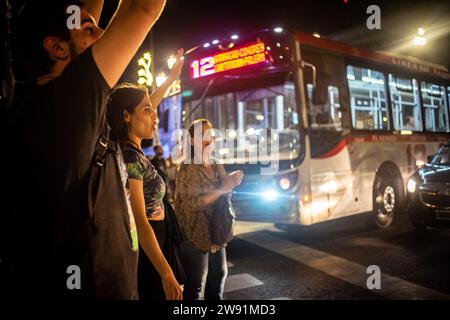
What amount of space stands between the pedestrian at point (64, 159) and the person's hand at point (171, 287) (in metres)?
0.47

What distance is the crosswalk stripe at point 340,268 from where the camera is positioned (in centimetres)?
450

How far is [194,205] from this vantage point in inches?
134

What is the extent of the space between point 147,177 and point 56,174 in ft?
2.80

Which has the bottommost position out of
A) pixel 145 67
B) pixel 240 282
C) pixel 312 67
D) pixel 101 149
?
pixel 240 282

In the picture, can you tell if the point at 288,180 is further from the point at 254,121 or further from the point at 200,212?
the point at 200,212

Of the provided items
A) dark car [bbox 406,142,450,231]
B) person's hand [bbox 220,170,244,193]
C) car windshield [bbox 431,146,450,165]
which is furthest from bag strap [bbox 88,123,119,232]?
car windshield [bbox 431,146,450,165]

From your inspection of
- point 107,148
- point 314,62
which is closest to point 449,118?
point 314,62

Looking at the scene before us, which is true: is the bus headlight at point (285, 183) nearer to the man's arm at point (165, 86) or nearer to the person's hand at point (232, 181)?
the person's hand at point (232, 181)

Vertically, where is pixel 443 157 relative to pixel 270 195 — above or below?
above

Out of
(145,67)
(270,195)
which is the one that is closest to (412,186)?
(270,195)

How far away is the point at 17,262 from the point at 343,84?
721 cm

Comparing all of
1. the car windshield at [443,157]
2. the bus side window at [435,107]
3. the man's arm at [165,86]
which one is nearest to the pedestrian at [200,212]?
the man's arm at [165,86]

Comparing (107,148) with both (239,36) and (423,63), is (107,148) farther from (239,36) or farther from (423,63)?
(423,63)

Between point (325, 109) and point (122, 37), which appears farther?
point (325, 109)
